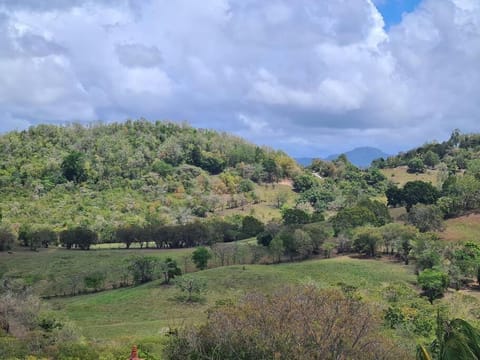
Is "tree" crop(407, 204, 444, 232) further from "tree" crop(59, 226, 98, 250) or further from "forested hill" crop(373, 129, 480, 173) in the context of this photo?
"forested hill" crop(373, 129, 480, 173)

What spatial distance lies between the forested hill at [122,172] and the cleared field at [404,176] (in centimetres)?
3243

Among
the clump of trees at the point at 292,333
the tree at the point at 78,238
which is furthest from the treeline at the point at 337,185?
the clump of trees at the point at 292,333

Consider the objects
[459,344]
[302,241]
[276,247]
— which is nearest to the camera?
[459,344]

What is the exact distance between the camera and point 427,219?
92.6 meters

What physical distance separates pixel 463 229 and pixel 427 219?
692 cm

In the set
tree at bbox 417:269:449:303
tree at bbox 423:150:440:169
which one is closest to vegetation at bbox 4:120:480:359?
tree at bbox 417:269:449:303

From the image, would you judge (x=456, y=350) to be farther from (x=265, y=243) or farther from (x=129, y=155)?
(x=129, y=155)

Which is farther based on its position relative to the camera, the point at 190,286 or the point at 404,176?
the point at 404,176

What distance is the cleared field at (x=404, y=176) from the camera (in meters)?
159

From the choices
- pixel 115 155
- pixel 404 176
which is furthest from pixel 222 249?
pixel 404 176

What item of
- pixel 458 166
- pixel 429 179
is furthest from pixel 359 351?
pixel 458 166

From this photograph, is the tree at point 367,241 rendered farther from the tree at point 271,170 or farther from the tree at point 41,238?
the tree at point 271,170

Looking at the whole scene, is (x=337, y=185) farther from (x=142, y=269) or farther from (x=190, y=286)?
(x=190, y=286)

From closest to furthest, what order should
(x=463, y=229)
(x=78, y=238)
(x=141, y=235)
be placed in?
(x=463, y=229) < (x=78, y=238) < (x=141, y=235)
